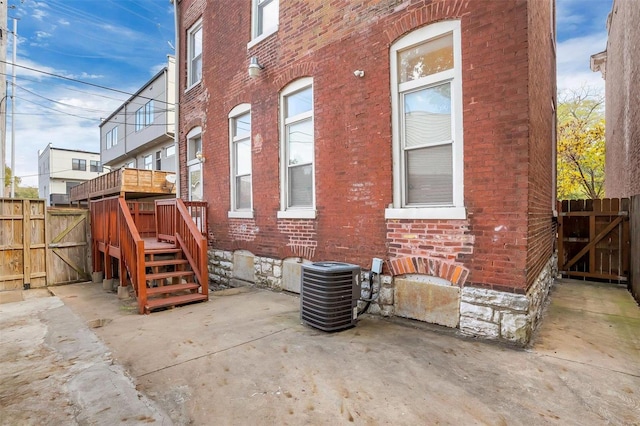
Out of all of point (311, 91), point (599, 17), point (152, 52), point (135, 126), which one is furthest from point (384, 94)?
point (135, 126)

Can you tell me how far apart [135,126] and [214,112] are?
1750 cm

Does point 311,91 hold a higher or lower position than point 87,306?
higher

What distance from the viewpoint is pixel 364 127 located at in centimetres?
464

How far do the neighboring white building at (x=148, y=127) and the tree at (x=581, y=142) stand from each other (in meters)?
19.0

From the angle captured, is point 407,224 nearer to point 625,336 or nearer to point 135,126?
point 625,336

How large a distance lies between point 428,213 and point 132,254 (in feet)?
15.5

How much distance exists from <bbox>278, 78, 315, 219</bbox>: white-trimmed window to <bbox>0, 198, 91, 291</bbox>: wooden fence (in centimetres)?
561

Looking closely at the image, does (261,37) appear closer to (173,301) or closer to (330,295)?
(173,301)

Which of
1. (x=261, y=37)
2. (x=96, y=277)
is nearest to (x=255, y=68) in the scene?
(x=261, y=37)

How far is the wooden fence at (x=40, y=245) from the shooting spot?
23.3 feet

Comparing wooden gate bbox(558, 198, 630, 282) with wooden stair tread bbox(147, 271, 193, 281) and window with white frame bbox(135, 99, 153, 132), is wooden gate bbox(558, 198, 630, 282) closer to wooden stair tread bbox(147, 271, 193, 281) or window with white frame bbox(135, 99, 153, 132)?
wooden stair tread bbox(147, 271, 193, 281)

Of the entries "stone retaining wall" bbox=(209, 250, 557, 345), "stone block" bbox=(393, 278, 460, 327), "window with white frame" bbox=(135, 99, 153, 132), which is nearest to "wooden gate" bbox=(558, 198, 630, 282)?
"stone retaining wall" bbox=(209, 250, 557, 345)

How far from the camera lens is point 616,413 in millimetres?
2230

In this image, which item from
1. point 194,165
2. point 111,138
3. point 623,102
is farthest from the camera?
point 111,138
